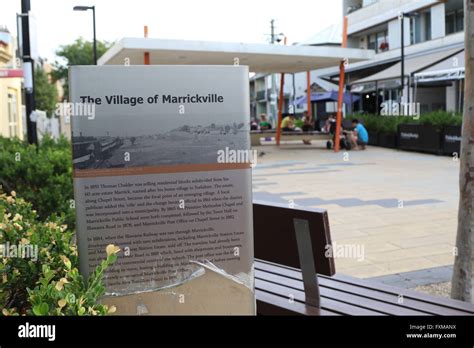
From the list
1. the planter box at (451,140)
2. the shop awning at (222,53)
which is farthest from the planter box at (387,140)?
the planter box at (451,140)

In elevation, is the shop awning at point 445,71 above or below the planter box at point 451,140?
above

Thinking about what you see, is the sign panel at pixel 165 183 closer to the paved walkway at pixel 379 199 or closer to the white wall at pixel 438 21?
the paved walkway at pixel 379 199

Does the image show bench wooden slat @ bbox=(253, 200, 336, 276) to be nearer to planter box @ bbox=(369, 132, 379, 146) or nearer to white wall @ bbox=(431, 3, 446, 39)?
planter box @ bbox=(369, 132, 379, 146)

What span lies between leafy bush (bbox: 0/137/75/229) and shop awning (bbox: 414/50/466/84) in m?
21.7

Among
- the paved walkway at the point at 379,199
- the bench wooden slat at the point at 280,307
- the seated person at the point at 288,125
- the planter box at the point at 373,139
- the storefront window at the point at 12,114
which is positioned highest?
the storefront window at the point at 12,114

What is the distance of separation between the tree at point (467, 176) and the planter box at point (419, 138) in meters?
15.7

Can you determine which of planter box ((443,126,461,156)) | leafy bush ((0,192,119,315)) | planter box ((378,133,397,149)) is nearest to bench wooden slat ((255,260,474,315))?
leafy bush ((0,192,119,315))

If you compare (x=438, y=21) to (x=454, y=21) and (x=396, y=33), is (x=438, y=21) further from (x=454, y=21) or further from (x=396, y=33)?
(x=396, y=33)

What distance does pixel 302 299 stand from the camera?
3336 millimetres


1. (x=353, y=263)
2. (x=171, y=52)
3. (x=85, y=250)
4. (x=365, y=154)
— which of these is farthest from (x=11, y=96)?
(x=85, y=250)

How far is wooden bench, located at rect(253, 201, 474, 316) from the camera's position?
10.3 ft

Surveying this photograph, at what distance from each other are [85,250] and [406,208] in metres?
7.46

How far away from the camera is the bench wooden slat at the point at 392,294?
10.1 ft
